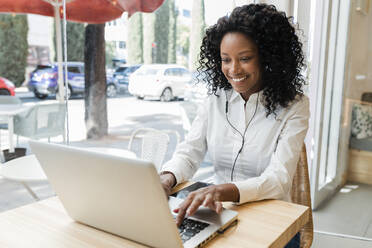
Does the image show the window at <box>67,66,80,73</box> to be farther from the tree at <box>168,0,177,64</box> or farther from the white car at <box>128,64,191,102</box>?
the tree at <box>168,0,177,64</box>

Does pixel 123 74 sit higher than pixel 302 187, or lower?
higher

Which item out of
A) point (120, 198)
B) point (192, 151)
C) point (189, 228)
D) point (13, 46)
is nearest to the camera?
point (120, 198)

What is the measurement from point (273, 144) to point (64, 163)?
83 centimetres

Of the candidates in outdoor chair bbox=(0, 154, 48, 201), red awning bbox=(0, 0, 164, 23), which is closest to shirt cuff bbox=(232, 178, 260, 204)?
outdoor chair bbox=(0, 154, 48, 201)

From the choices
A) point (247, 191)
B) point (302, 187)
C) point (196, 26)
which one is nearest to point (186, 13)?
point (196, 26)

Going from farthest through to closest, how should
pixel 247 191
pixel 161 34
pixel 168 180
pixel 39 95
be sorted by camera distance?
pixel 161 34, pixel 39 95, pixel 168 180, pixel 247 191

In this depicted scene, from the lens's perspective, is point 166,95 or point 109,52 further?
point 166,95

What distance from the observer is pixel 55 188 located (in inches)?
36.3

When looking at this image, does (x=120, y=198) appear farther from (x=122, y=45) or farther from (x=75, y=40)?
(x=122, y=45)

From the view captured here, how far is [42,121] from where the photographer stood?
2.29 metres

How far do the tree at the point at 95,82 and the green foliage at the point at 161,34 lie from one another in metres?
0.50

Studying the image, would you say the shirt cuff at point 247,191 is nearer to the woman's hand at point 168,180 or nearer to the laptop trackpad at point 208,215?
the laptop trackpad at point 208,215

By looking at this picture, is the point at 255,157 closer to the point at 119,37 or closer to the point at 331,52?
the point at 119,37

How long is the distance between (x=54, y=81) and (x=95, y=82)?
36 centimetres
